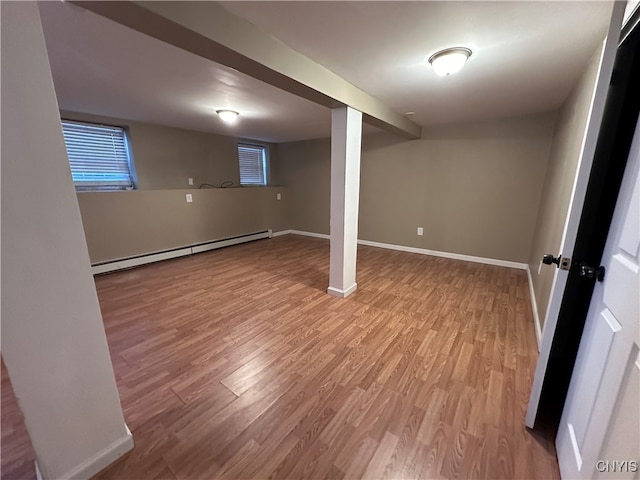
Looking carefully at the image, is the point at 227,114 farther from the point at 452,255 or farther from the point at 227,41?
the point at 452,255

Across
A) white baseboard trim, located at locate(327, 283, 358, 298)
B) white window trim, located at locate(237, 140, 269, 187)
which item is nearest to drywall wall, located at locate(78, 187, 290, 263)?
white window trim, located at locate(237, 140, 269, 187)

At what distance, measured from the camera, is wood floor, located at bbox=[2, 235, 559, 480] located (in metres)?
1.19

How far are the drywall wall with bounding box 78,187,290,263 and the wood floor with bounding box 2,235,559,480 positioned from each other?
68 cm

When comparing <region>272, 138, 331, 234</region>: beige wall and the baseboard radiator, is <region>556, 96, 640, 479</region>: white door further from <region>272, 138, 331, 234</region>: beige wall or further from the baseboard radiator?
<region>272, 138, 331, 234</region>: beige wall

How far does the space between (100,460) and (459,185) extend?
178 inches

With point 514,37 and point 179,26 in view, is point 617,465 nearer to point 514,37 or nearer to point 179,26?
point 514,37

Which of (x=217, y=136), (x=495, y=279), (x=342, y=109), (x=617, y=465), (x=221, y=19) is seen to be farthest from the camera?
→ (x=217, y=136)

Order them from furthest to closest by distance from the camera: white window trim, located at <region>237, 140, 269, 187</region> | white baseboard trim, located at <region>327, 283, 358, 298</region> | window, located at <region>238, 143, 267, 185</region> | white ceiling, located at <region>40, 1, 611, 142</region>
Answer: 1. window, located at <region>238, 143, 267, 185</region>
2. white window trim, located at <region>237, 140, 269, 187</region>
3. white baseboard trim, located at <region>327, 283, 358, 298</region>
4. white ceiling, located at <region>40, 1, 611, 142</region>

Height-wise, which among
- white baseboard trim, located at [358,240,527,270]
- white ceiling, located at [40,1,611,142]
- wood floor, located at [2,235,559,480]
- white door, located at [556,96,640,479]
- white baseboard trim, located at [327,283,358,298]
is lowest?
wood floor, located at [2,235,559,480]

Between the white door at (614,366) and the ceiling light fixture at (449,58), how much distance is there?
3.63 feet

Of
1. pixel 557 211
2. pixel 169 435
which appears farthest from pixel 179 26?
pixel 557 211

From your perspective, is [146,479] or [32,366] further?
[146,479]

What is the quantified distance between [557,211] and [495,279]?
1508mm

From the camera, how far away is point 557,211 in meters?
2.06
